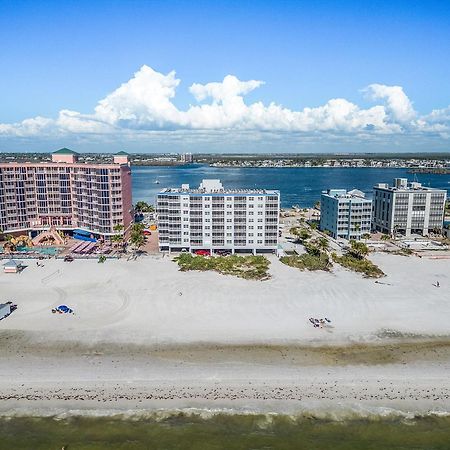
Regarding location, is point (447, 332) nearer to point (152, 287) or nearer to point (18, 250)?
point (152, 287)

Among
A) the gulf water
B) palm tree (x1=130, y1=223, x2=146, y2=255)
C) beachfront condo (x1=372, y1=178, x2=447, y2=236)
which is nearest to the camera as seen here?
the gulf water

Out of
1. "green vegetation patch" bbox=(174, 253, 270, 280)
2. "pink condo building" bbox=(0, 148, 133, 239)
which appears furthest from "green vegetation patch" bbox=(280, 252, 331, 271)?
"pink condo building" bbox=(0, 148, 133, 239)

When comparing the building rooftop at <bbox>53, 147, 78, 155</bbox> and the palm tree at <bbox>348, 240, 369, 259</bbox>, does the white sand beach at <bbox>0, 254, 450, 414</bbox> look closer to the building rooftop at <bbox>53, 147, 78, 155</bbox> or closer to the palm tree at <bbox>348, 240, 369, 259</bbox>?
the palm tree at <bbox>348, 240, 369, 259</bbox>

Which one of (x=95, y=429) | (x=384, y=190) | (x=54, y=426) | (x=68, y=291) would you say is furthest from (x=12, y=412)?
(x=384, y=190)

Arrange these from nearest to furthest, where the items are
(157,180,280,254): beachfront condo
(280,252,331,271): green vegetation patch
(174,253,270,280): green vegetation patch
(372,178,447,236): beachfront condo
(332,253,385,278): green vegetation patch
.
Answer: (332,253,385,278): green vegetation patch, (174,253,270,280): green vegetation patch, (280,252,331,271): green vegetation patch, (157,180,280,254): beachfront condo, (372,178,447,236): beachfront condo

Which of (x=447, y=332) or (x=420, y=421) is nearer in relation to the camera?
(x=420, y=421)

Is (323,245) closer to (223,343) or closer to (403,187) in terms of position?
(403,187)

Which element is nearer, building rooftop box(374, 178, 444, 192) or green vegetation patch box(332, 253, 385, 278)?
green vegetation patch box(332, 253, 385, 278)
